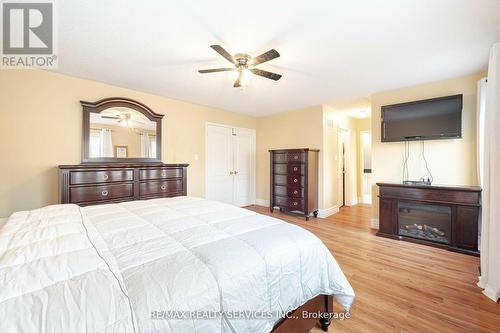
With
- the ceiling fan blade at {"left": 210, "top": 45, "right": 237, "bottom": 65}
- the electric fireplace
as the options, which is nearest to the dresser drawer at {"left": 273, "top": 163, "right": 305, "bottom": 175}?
the electric fireplace

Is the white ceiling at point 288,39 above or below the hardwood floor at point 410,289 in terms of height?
above

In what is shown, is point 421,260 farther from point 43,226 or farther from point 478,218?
point 43,226

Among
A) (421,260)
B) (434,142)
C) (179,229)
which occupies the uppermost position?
(434,142)

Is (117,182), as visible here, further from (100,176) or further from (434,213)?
(434,213)

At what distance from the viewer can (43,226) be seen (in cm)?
137

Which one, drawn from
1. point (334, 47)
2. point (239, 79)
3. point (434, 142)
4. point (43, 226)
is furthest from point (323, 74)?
point (43, 226)

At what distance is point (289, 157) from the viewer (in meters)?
4.59

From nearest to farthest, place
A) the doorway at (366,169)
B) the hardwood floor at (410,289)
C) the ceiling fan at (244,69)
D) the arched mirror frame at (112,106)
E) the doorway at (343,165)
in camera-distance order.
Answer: the hardwood floor at (410,289) < the ceiling fan at (244,69) < the arched mirror frame at (112,106) < the doorway at (343,165) < the doorway at (366,169)

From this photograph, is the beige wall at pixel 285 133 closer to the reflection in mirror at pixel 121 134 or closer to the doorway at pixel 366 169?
the doorway at pixel 366 169

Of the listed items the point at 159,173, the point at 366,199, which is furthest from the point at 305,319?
the point at 366,199

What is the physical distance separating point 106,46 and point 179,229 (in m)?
2.26

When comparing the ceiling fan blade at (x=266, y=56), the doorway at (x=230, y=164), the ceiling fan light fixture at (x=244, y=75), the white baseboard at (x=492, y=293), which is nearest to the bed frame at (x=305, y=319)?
the white baseboard at (x=492, y=293)

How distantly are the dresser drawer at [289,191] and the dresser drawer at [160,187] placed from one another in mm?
2148

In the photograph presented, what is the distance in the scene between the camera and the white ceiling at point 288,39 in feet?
5.73
